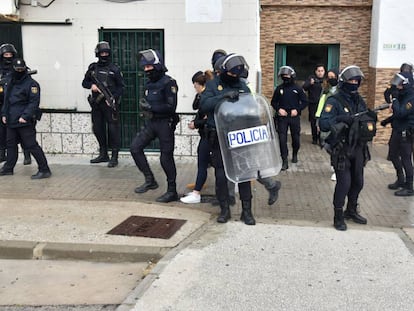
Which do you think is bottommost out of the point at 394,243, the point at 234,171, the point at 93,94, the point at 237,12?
the point at 394,243

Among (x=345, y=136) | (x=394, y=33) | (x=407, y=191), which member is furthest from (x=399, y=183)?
(x=394, y=33)

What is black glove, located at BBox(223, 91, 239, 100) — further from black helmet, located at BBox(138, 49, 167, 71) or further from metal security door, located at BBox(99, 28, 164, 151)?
metal security door, located at BBox(99, 28, 164, 151)

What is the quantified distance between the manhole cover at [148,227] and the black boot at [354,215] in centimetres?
190

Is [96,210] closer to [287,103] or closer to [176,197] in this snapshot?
[176,197]

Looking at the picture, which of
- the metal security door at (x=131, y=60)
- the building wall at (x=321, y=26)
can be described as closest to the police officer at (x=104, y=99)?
the metal security door at (x=131, y=60)

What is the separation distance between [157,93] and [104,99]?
7.15ft

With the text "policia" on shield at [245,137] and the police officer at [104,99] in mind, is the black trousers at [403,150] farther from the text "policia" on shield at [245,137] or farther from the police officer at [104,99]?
the police officer at [104,99]

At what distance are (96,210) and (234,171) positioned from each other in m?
1.86

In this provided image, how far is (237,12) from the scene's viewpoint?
8406 millimetres

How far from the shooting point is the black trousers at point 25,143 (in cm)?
752

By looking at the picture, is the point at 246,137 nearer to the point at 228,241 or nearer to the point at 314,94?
the point at 228,241

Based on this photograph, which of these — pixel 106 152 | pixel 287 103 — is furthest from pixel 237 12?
pixel 106 152

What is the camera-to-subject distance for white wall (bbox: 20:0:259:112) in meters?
8.47

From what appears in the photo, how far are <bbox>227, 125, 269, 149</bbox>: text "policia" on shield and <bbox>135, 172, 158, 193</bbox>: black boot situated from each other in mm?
2039
